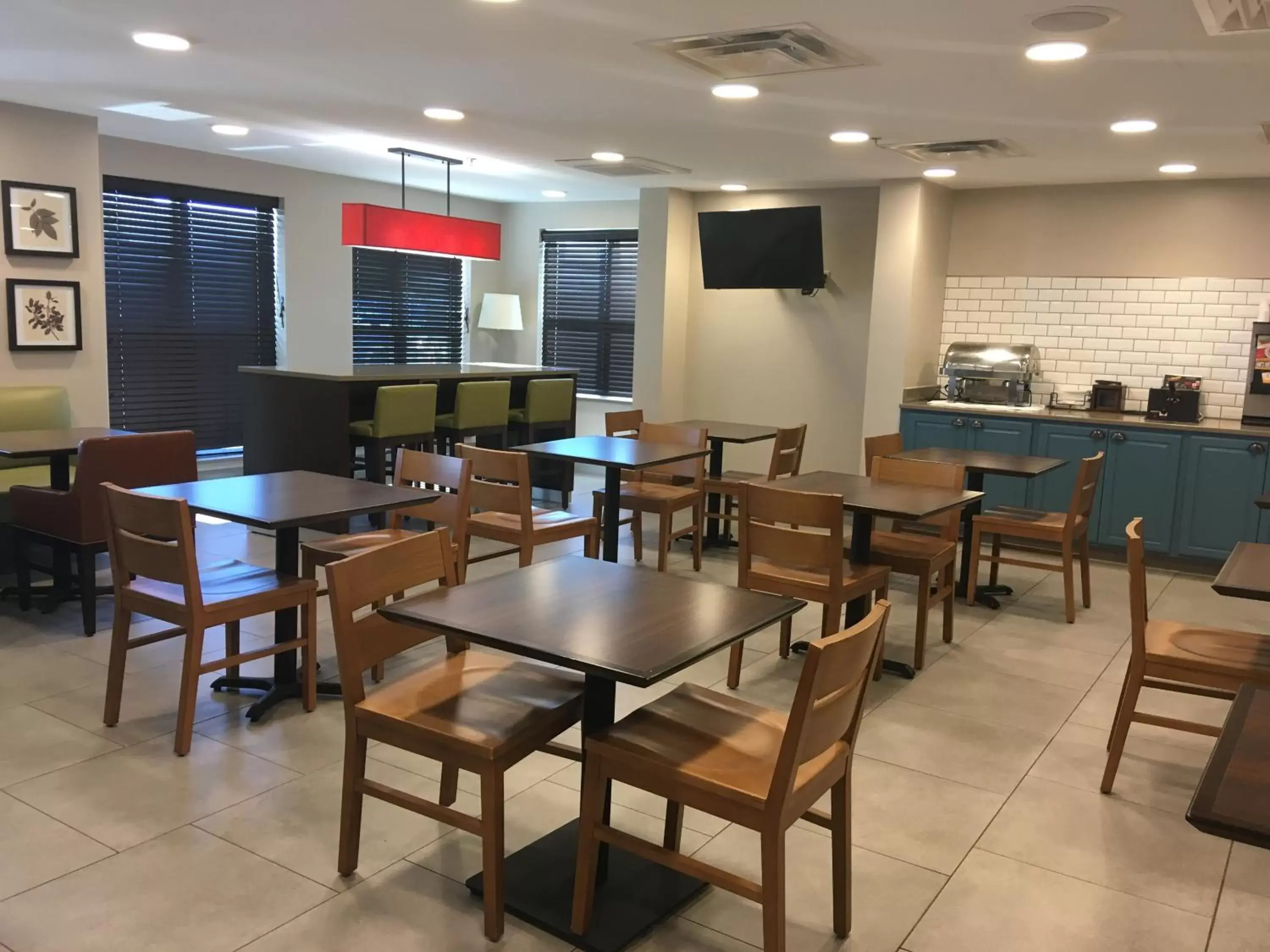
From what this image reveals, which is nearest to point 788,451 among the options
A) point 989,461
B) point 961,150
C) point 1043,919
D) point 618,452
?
point 989,461

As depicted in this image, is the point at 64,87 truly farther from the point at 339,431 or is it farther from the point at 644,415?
the point at 644,415

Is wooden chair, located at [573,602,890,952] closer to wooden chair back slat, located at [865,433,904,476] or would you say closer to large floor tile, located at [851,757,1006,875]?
large floor tile, located at [851,757,1006,875]

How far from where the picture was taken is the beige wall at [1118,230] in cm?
599

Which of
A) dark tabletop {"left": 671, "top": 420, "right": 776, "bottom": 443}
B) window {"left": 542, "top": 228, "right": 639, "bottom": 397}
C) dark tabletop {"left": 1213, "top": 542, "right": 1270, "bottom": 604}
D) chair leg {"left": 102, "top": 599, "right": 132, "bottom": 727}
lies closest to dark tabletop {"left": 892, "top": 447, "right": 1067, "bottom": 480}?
dark tabletop {"left": 671, "top": 420, "right": 776, "bottom": 443}

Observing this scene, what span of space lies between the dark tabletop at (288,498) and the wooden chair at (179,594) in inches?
5.9

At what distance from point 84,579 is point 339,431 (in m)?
1.86

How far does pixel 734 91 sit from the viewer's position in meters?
3.99

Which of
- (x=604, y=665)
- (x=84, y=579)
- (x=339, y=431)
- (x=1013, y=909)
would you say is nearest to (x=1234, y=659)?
(x=1013, y=909)

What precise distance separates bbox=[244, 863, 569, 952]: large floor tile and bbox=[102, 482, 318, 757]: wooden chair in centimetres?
102

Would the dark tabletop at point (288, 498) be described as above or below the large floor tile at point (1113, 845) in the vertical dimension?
above

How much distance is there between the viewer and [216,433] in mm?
7270

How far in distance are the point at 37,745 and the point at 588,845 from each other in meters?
1.95

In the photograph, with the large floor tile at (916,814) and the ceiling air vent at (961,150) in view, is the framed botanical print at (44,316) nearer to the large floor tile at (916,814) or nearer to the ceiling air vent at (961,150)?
the ceiling air vent at (961,150)

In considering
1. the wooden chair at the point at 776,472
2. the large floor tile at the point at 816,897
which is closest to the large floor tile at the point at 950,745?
the large floor tile at the point at 816,897
